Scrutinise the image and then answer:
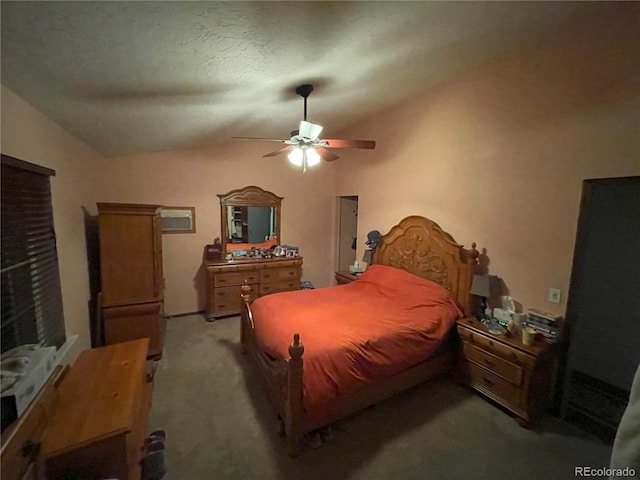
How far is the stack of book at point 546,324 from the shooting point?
2.15 metres

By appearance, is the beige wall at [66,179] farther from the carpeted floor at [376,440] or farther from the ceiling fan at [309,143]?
the ceiling fan at [309,143]

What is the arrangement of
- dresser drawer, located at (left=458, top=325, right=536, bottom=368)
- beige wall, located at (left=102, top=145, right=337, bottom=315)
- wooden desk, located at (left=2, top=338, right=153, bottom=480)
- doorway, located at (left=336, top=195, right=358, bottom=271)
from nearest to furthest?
wooden desk, located at (left=2, top=338, right=153, bottom=480) < dresser drawer, located at (left=458, top=325, right=536, bottom=368) < beige wall, located at (left=102, top=145, right=337, bottom=315) < doorway, located at (left=336, top=195, right=358, bottom=271)

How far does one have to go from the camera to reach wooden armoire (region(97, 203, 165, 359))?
2674mm

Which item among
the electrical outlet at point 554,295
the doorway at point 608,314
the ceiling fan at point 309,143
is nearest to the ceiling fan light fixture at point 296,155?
the ceiling fan at point 309,143

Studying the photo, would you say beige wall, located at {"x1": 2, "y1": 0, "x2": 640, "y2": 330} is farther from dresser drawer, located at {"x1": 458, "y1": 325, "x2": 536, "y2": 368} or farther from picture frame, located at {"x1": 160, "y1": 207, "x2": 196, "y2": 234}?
dresser drawer, located at {"x1": 458, "y1": 325, "x2": 536, "y2": 368}

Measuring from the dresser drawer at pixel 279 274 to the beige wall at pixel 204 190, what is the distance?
0.56 metres

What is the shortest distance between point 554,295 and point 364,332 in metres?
1.61

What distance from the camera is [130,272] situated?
2.78 m

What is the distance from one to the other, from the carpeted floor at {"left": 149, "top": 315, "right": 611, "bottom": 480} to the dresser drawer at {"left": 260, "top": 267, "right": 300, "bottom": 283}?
1.82m

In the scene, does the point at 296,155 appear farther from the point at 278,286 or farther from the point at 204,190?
the point at 278,286

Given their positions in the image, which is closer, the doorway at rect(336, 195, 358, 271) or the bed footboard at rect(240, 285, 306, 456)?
the bed footboard at rect(240, 285, 306, 456)

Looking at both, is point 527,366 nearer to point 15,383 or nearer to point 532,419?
point 532,419

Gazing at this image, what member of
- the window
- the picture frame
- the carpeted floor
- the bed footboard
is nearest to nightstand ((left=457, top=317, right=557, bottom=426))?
the carpeted floor

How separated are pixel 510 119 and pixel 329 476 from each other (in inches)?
125
